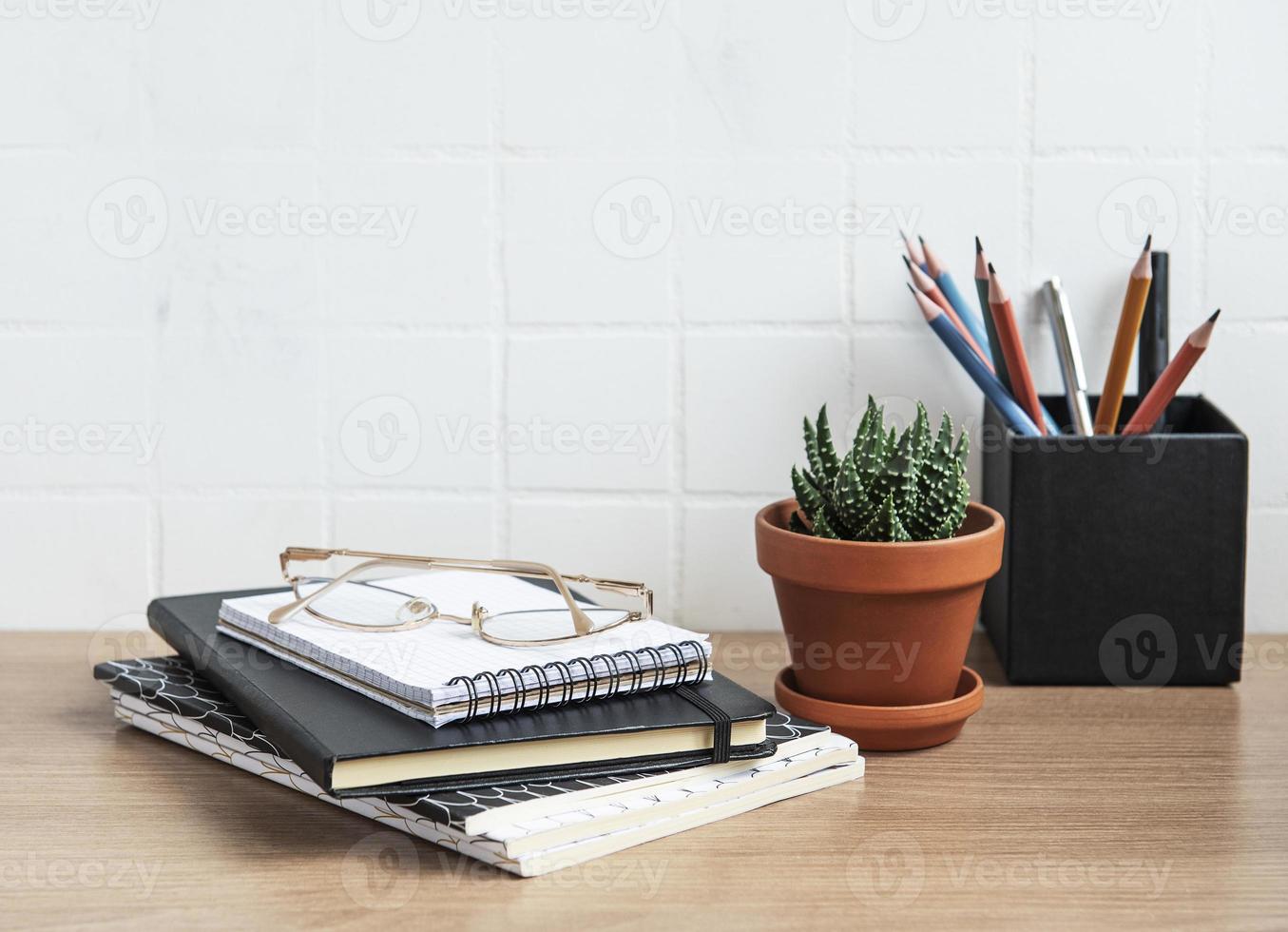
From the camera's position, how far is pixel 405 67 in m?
1.01

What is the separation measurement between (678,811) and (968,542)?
243 millimetres

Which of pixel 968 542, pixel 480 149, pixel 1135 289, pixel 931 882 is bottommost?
pixel 931 882

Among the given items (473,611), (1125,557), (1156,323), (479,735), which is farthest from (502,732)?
(1156,323)

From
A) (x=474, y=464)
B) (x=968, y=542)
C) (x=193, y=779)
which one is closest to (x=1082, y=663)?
(x=968, y=542)

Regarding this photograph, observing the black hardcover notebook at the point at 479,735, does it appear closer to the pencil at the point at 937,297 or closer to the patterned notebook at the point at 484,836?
the patterned notebook at the point at 484,836

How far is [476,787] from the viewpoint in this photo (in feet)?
2.11

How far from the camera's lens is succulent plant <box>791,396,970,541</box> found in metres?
0.77

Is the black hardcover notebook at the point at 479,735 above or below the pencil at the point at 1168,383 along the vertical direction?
below

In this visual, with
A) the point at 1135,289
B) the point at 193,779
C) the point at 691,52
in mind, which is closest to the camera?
the point at 193,779

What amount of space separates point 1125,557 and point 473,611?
46 centimetres

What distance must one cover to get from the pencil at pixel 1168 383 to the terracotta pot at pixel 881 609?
0.19 metres

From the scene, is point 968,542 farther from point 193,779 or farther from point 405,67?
point 405,67

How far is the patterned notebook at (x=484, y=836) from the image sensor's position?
618 mm

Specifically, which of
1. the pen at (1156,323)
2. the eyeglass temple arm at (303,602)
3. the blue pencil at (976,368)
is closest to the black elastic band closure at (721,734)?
the eyeglass temple arm at (303,602)
